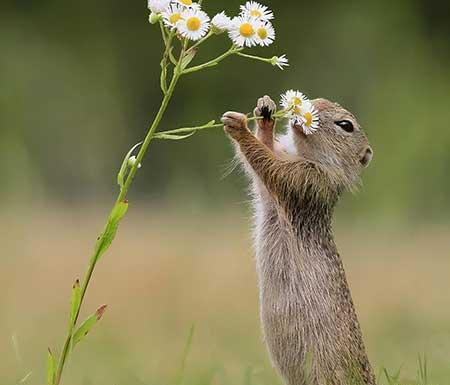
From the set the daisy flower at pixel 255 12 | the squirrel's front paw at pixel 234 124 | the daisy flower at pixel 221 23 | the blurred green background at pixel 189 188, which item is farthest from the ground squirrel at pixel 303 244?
the daisy flower at pixel 221 23

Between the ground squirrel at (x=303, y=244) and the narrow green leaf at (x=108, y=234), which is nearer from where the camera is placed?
the narrow green leaf at (x=108, y=234)

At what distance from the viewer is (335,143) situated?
5.91 metres

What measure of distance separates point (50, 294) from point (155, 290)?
2.80ft

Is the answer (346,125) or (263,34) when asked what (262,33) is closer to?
(263,34)

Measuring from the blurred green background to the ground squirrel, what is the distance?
0.34 meters

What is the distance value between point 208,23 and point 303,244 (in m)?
1.65

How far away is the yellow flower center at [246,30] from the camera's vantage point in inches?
171

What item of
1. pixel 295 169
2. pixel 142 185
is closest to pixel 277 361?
pixel 295 169

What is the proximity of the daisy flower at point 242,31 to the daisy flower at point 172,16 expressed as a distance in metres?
0.20

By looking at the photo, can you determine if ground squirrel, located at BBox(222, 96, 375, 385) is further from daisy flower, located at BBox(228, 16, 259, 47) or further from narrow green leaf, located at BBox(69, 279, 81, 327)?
narrow green leaf, located at BBox(69, 279, 81, 327)

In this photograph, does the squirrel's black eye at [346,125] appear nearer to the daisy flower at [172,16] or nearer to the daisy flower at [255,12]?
the daisy flower at [255,12]

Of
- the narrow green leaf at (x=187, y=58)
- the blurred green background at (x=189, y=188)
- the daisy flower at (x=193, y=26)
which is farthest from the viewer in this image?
the blurred green background at (x=189, y=188)

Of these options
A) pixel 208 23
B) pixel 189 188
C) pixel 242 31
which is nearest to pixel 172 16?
pixel 208 23

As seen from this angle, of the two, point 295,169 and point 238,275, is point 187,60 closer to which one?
point 295,169
